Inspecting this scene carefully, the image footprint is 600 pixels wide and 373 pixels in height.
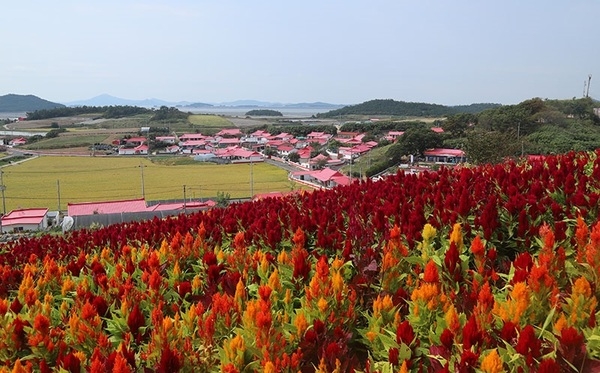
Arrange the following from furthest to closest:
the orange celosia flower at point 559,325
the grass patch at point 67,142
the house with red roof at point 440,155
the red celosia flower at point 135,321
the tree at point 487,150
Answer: the grass patch at point 67,142
the house with red roof at point 440,155
the tree at point 487,150
the red celosia flower at point 135,321
the orange celosia flower at point 559,325

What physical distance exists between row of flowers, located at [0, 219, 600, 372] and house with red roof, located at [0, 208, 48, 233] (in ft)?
60.4

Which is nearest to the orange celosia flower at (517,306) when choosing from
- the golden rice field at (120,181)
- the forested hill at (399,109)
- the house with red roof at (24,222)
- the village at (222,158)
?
the village at (222,158)

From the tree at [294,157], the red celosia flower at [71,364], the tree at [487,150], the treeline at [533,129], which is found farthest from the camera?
the tree at [294,157]

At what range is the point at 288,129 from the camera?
271 feet

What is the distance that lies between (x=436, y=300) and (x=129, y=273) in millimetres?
1451

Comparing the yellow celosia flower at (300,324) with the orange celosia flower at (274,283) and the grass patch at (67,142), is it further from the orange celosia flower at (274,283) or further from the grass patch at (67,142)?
the grass patch at (67,142)

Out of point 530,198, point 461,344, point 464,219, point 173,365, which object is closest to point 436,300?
point 461,344

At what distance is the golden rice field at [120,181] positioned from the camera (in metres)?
28.3

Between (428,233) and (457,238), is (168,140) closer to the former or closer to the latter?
(428,233)

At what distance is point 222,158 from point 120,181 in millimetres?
17442

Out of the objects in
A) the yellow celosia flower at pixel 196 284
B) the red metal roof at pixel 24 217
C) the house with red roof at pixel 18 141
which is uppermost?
the yellow celosia flower at pixel 196 284

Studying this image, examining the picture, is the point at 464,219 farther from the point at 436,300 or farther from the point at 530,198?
the point at 436,300

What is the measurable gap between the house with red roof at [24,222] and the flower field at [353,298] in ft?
58.0

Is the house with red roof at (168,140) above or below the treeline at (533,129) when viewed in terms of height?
below
